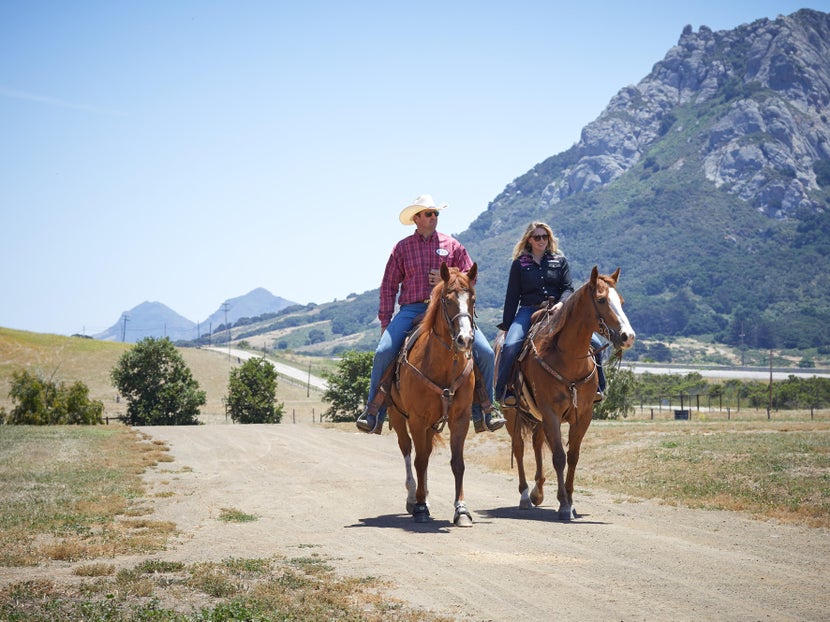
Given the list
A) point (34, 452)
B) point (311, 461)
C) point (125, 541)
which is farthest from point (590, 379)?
point (34, 452)

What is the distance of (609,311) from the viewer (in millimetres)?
12820

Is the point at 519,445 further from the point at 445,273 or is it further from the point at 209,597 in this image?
the point at 209,597

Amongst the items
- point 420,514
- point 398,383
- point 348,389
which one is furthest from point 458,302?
point 348,389

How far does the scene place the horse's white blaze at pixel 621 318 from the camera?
40.3ft

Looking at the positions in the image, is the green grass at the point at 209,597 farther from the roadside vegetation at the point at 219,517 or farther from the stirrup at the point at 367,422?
the stirrup at the point at 367,422

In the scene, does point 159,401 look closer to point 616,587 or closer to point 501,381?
point 501,381

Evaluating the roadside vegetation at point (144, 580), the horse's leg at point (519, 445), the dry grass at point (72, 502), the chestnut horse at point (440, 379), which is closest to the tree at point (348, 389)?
the dry grass at point (72, 502)

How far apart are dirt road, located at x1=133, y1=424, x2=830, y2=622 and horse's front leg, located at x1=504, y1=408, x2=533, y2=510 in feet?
0.97

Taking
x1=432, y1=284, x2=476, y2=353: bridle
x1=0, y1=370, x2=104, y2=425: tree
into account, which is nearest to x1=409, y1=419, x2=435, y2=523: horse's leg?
x1=432, y1=284, x2=476, y2=353: bridle

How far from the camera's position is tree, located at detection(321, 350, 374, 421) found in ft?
230

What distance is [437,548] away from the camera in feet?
35.1

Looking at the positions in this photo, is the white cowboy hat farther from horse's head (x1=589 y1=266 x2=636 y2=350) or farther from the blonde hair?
horse's head (x1=589 y1=266 x2=636 y2=350)

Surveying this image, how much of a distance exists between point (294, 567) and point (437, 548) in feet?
6.95

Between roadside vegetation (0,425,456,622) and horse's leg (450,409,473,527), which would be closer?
roadside vegetation (0,425,456,622)
